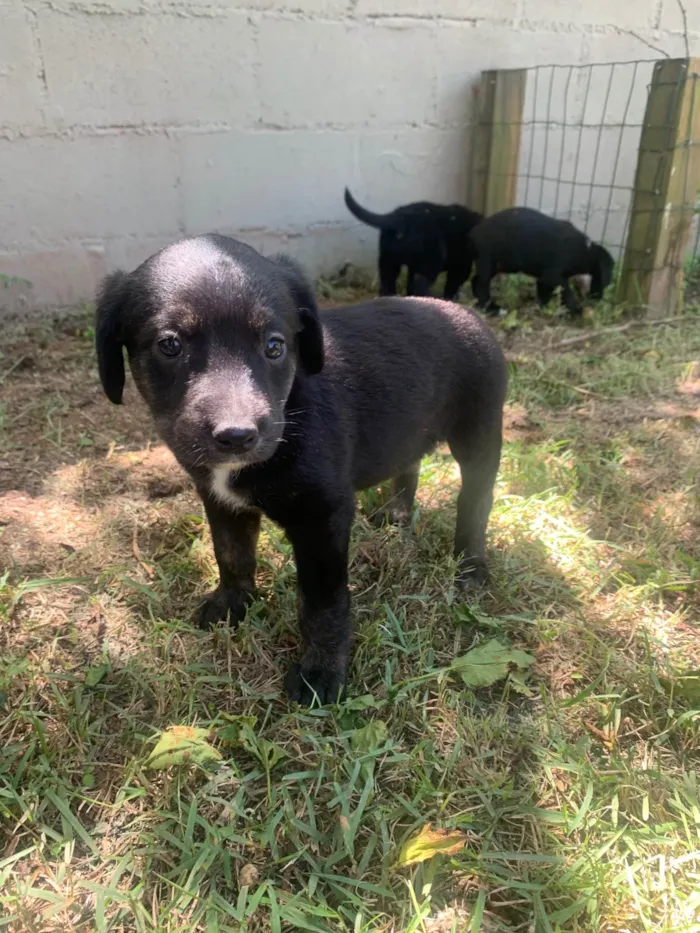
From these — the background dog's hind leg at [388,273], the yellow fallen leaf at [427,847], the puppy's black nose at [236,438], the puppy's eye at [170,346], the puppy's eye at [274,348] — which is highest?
the puppy's eye at [170,346]

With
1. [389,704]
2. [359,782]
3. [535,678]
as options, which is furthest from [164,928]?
[535,678]

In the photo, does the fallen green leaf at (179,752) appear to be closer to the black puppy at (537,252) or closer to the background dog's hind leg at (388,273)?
the background dog's hind leg at (388,273)

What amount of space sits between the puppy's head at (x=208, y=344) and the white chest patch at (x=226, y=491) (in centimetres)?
7

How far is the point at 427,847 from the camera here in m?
1.78

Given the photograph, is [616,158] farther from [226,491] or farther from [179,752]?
[179,752]

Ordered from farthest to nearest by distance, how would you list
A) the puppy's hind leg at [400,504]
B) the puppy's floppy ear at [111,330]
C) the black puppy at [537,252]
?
the black puppy at [537,252], the puppy's hind leg at [400,504], the puppy's floppy ear at [111,330]

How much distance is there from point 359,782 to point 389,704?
0.32 metres

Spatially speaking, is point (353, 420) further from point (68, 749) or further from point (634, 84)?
point (634, 84)

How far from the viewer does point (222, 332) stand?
1.91 metres

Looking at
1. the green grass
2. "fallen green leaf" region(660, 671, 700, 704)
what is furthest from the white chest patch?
"fallen green leaf" region(660, 671, 700, 704)

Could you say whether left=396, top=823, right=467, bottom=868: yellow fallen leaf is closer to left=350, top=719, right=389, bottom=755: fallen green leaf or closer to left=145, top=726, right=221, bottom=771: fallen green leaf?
left=350, top=719, right=389, bottom=755: fallen green leaf

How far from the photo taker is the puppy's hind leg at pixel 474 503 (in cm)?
286

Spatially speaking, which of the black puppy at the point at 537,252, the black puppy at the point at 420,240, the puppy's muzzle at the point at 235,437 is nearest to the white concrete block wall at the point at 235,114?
the black puppy at the point at 420,240

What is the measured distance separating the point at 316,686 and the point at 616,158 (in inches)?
269
